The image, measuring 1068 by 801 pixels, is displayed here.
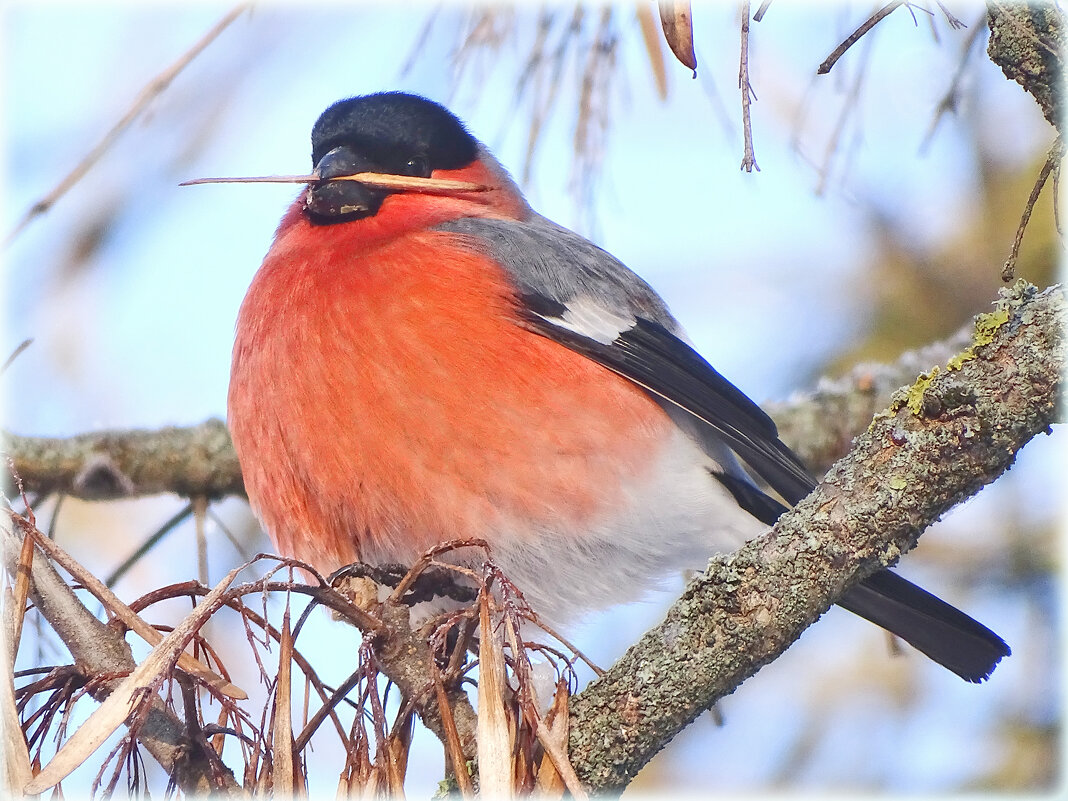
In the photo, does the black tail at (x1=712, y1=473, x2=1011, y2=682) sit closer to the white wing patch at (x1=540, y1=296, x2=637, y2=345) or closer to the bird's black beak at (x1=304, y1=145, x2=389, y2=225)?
the white wing patch at (x1=540, y1=296, x2=637, y2=345)

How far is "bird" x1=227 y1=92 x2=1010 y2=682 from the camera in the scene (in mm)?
2514

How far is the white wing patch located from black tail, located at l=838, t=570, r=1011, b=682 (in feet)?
2.81

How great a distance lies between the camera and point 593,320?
2.94 meters

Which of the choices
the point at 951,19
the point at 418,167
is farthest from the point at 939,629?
the point at 418,167

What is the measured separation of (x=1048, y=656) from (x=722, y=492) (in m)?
1.29

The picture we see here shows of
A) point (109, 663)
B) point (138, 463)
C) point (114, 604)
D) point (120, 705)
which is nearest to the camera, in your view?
point (120, 705)

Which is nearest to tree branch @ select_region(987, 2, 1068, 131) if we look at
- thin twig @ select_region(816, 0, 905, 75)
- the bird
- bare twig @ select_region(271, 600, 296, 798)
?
thin twig @ select_region(816, 0, 905, 75)

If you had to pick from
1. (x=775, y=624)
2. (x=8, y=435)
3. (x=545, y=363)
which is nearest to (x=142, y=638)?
(x=775, y=624)

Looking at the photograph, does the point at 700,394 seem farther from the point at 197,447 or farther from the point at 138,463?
the point at 138,463

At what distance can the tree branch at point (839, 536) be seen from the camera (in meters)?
1.72

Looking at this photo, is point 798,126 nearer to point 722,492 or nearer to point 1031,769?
point 722,492

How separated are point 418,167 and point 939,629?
1769mm

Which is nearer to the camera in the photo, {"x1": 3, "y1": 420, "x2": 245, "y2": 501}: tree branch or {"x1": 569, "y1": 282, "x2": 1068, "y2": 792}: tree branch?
{"x1": 569, "y1": 282, "x2": 1068, "y2": 792}: tree branch

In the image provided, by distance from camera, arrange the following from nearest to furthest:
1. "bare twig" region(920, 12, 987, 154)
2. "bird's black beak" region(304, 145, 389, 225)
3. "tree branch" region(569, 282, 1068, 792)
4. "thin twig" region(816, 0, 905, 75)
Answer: "thin twig" region(816, 0, 905, 75)
"tree branch" region(569, 282, 1068, 792)
"bare twig" region(920, 12, 987, 154)
"bird's black beak" region(304, 145, 389, 225)
